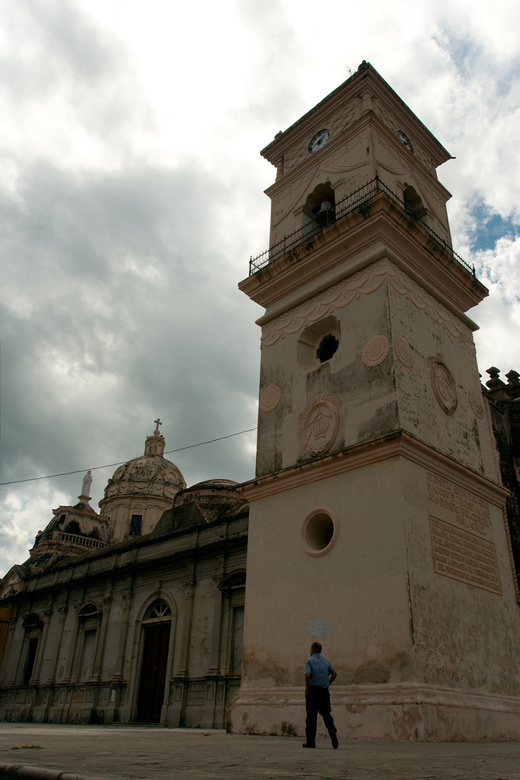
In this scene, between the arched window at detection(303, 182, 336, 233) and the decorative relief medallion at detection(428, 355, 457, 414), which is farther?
the arched window at detection(303, 182, 336, 233)

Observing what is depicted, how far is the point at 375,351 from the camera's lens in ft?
38.7

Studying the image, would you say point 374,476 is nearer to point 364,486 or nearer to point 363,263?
A: point 364,486

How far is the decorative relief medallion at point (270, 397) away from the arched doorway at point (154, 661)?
1122cm

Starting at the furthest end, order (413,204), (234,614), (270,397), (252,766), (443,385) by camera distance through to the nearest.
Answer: (234,614), (413,204), (270,397), (443,385), (252,766)

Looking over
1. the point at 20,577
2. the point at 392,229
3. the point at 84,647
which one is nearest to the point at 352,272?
the point at 392,229

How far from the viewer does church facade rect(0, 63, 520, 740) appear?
971 centimetres

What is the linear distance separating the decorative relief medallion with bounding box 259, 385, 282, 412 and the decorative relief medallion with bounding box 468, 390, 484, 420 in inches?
171

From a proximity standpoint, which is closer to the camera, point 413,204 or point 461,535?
point 461,535

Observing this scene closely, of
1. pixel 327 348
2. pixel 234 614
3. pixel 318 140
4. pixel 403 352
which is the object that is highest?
pixel 318 140

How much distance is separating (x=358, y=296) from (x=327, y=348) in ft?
5.04

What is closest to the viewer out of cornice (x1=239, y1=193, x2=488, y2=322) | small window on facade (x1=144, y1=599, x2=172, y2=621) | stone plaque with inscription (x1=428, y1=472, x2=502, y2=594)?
stone plaque with inscription (x1=428, y1=472, x2=502, y2=594)

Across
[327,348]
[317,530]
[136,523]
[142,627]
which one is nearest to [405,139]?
[327,348]

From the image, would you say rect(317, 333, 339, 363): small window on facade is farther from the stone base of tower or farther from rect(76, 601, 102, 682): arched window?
rect(76, 601, 102, 682): arched window

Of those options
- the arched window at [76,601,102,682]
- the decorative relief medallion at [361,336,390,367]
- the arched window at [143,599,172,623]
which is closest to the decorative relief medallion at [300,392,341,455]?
the decorative relief medallion at [361,336,390,367]
